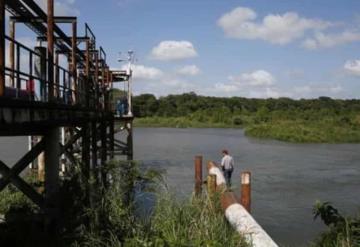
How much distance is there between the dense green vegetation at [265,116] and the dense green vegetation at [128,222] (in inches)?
2165

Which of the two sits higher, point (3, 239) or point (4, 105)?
point (4, 105)

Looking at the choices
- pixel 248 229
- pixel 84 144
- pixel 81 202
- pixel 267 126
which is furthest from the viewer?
pixel 267 126

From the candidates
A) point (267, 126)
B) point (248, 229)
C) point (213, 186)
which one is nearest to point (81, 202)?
point (213, 186)

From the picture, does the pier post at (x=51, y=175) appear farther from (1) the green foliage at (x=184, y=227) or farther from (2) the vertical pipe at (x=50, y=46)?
(1) the green foliage at (x=184, y=227)

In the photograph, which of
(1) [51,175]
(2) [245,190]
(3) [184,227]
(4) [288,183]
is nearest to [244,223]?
(3) [184,227]

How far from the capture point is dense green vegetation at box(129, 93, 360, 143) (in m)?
68.4

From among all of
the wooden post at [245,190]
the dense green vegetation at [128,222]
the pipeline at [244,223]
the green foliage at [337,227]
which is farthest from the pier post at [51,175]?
the green foliage at [337,227]

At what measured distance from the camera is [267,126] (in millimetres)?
76938

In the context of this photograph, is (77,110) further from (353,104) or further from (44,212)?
(353,104)

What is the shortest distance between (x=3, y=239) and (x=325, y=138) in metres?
58.4

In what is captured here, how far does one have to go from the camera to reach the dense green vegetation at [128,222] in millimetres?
7961

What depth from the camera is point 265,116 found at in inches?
4333

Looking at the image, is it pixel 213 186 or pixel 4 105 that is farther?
pixel 213 186

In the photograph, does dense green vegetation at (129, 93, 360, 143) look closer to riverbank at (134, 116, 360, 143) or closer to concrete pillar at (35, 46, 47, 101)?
riverbank at (134, 116, 360, 143)
